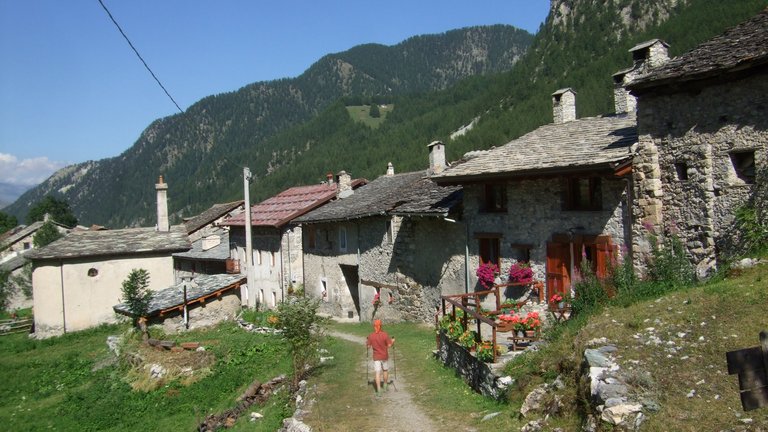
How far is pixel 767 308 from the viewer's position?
29.7 feet

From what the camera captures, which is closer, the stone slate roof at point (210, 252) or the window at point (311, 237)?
the window at point (311, 237)

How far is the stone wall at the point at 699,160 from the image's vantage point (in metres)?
12.6

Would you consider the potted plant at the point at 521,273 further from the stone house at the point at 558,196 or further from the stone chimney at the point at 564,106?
the stone chimney at the point at 564,106

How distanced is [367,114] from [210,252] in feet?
449

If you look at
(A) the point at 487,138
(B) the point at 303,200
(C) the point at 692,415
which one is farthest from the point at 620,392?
(A) the point at 487,138

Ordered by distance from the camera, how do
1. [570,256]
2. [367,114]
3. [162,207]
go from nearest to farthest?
1. [570,256]
2. [162,207]
3. [367,114]

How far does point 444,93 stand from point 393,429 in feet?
511

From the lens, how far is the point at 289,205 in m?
34.7

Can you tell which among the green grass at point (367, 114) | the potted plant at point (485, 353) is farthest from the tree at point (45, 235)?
the green grass at point (367, 114)

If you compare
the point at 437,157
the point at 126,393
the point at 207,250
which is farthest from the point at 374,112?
the point at 126,393

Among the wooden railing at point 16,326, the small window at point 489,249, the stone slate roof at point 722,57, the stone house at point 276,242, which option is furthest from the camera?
the wooden railing at point 16,326

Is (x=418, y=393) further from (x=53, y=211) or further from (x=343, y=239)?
(x=53, y=211)

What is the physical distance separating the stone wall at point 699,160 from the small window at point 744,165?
Answer: 0.07m

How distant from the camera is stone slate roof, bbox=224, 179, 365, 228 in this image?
32250 mm
